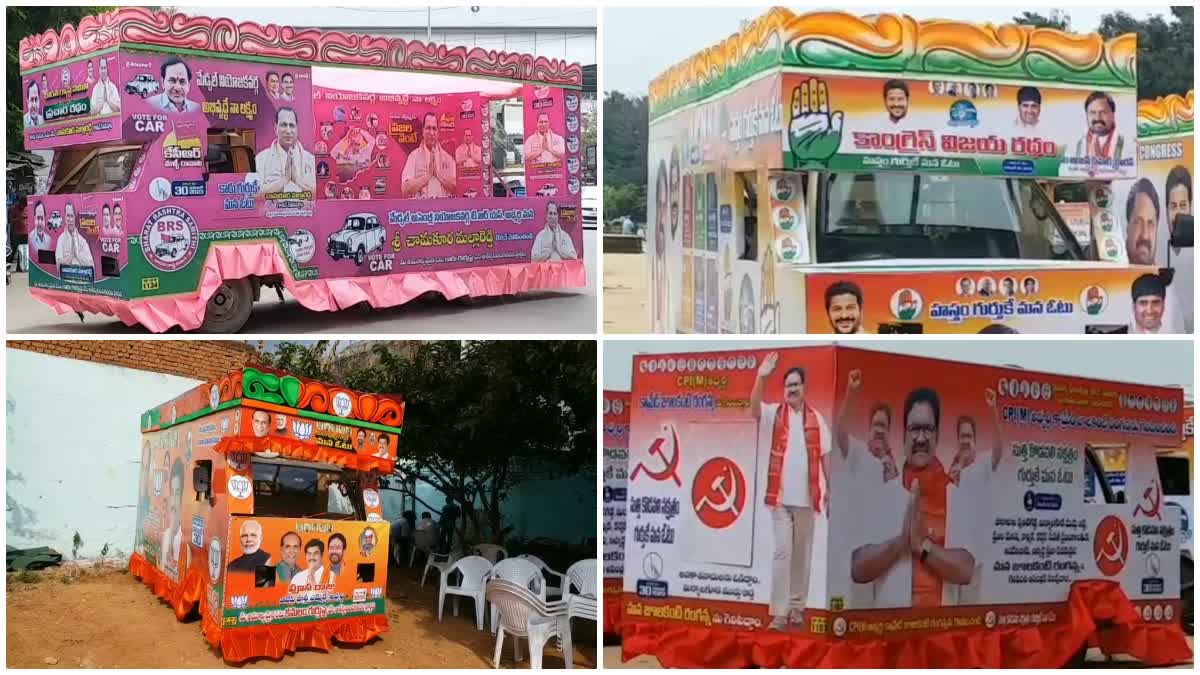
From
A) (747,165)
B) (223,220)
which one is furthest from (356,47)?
(747,165)

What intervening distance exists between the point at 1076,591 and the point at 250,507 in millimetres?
5286

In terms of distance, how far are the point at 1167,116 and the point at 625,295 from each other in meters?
7.79

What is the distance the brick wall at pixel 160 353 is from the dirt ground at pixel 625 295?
400cm

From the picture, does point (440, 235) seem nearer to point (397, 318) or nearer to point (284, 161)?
point (397, 318)

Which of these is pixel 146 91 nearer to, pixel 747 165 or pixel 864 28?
pixel 747 165

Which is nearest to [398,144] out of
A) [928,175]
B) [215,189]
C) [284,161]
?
[284,161]

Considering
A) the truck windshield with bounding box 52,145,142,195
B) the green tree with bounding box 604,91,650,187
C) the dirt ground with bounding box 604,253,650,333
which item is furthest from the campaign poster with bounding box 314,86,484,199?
the green tree with bounding box 604,91,650,187

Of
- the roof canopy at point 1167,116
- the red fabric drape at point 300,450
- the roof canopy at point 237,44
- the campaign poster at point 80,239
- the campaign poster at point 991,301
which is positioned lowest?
the red fabric drape at point 300,450

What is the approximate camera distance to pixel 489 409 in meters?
11.8

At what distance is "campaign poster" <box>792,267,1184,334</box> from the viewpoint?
7352 mm

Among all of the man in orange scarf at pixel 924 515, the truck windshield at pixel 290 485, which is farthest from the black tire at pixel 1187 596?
the truck windshield at pixel 290 485

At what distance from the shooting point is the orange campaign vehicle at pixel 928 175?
747cm

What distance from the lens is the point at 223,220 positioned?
935 centimetres

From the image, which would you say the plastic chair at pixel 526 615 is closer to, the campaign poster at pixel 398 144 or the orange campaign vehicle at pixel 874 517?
the orange campaign vehicle at pixel 874 517
